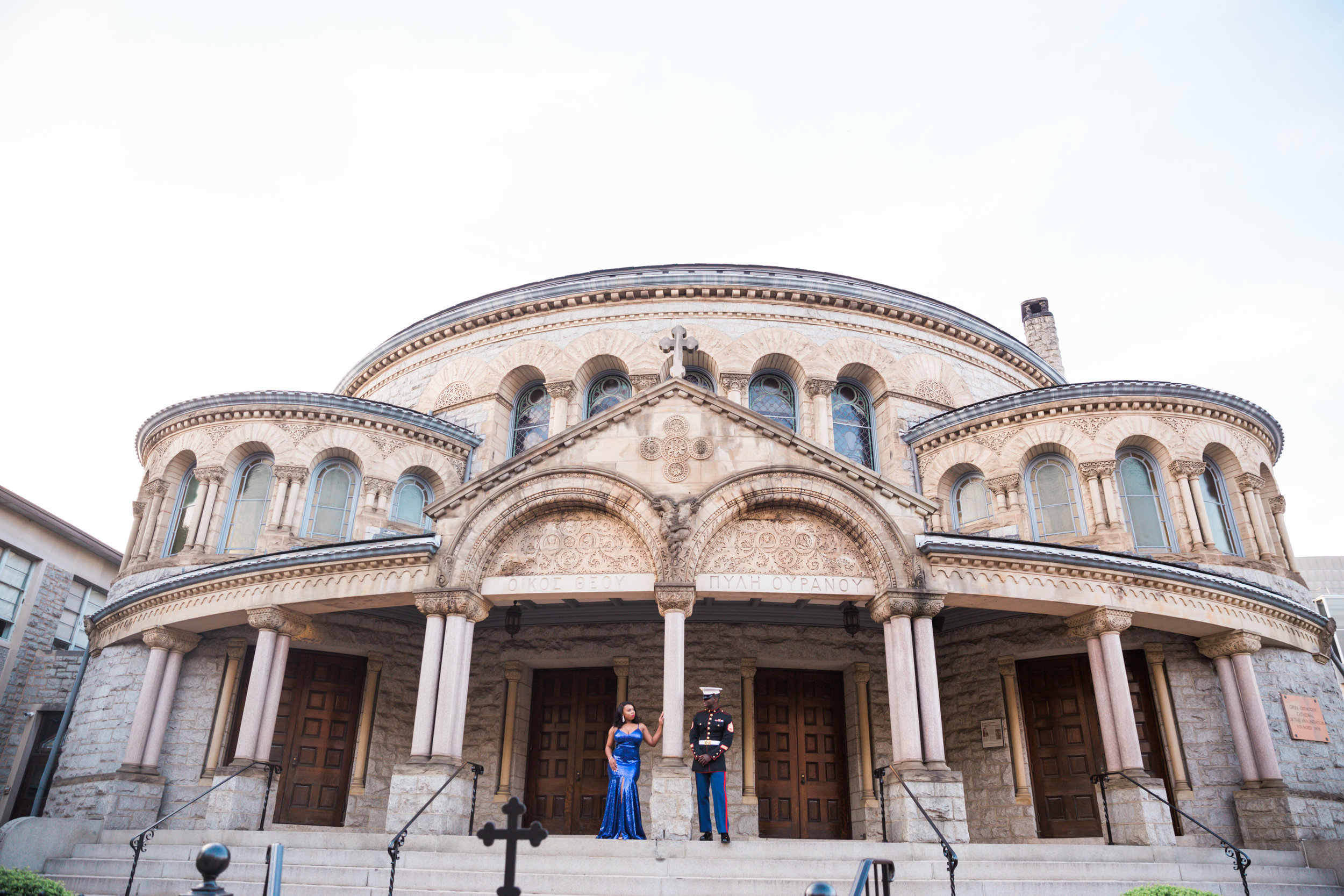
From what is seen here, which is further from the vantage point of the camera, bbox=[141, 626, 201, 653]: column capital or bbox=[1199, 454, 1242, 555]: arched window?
bbox=[1199, 454, 1242, 555]: arched window

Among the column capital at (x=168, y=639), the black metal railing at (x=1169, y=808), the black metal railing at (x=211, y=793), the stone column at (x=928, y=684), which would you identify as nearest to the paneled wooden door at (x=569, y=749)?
the black metal railing at (x=211, y=793)

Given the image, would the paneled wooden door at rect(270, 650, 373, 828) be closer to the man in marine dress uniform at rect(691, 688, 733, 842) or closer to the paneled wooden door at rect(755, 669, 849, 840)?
the paneled wooden door at rect(755, 669, 849, 840)

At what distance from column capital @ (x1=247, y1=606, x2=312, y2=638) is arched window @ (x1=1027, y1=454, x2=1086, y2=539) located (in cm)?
1419

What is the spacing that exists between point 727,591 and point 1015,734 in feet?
21.8

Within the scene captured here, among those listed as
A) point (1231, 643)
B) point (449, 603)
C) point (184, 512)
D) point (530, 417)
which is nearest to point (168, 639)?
point (184, 512)

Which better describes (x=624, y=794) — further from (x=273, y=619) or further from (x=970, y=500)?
(x=970, y=500)

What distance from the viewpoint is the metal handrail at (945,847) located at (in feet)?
30.1

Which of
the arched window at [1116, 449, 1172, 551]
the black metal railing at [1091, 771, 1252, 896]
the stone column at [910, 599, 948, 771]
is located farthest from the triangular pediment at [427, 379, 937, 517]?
the arched window at [1116, 449, 1172, 551]

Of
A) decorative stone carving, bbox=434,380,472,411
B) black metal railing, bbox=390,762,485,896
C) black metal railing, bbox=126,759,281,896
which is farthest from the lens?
decorative stone carving, bbox=434,380,472,411

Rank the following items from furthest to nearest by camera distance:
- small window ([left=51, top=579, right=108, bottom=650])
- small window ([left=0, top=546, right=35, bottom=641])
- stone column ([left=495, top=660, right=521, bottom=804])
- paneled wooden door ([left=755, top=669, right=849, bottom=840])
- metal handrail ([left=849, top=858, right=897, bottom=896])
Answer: small window ([left=51, top=579, right=108, bottom=650]) < small window ([left=0, top=546, right=35, bottom=641]) < stone column ([left=495, top=660, right=521, bottom=804]) < paneled wooden door ([left=755, top=669, right=849, bottom=840]) < metal handrail ([left=849, top=858, right=897, bottom=896])

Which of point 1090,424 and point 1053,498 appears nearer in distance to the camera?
→ point 1090,424

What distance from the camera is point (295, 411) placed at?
1969 centimetres

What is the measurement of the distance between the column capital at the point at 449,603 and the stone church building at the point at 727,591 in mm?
37

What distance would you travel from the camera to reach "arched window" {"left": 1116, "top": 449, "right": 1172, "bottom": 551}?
1795 cm
